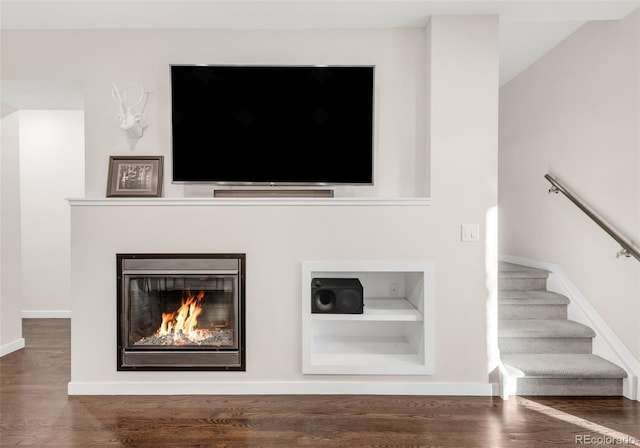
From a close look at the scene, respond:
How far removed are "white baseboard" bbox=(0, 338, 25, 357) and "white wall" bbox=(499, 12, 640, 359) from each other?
480 centimetres

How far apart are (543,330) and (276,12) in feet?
9.61

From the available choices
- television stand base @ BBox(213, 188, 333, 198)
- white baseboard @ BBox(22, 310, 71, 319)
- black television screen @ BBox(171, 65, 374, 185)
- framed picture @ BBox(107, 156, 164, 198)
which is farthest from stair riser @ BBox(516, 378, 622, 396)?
white baseboard @ BBox(22, 310, 71, 319)

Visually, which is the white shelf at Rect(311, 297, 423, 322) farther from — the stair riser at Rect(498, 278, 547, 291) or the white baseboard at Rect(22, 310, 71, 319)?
the white baseboard at Rect(22, 310, 71, 319)

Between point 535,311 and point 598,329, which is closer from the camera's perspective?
point 598,329

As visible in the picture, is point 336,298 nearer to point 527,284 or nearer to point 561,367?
point 561,367

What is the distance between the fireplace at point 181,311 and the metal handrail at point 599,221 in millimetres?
2487

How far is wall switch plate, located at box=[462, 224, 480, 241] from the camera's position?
105 inches

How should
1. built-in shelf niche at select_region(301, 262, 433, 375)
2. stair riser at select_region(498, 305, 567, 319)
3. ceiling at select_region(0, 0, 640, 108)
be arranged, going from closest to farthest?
ceiling at select_region(0, 0, 640, 108), built-in shelf niche at select_region(301, 262, 433, 375), stair riser at select_region(498, 305, 567, 319)

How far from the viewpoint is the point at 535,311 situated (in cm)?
325

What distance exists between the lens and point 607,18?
272 centimetres

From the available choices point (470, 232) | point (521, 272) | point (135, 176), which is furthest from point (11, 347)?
point (521, 272)

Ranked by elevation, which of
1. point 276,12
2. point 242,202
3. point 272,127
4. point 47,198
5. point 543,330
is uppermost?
point 276,12

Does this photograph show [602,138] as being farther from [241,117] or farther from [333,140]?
[241,117]

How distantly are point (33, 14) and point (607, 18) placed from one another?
386 centimetres
